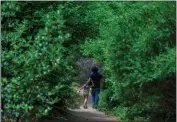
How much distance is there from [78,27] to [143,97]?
89.6 inches

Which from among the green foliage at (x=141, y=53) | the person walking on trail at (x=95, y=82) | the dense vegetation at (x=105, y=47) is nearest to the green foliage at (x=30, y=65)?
the dense vegetation at (x=105, y=47)

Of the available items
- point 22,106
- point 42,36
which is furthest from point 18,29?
point 22,106

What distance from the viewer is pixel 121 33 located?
28.1 ft

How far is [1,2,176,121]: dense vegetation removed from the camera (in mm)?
7078

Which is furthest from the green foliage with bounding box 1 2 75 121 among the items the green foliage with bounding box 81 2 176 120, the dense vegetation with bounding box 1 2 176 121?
the green foliage with bounding box 81 2 176 120

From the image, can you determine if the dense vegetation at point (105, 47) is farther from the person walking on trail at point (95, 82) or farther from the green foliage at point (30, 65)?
the person walking on trail at point (95, 82)

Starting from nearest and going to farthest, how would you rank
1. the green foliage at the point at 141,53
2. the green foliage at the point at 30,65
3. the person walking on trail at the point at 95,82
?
the green foliage at the point at 30,65
the green foliage at the point at 141,53
the person walking on trail at the point at 95,82

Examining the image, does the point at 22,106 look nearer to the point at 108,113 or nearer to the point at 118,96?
the point at 118,96

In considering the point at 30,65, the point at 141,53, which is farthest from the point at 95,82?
the point at 30,65

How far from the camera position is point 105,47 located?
30.8 feet

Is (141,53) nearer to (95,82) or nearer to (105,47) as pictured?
Answer: (105,47)

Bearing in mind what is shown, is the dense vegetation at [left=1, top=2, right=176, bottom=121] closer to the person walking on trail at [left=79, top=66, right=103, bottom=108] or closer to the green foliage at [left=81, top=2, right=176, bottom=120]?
the green foliage at [left=81, top=2, right=176, bottom=120]

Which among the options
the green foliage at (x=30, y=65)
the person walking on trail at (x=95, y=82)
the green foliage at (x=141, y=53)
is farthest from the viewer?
the person walking on trail at (x=95, y=82)

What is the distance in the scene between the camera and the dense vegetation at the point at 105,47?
279 inches
